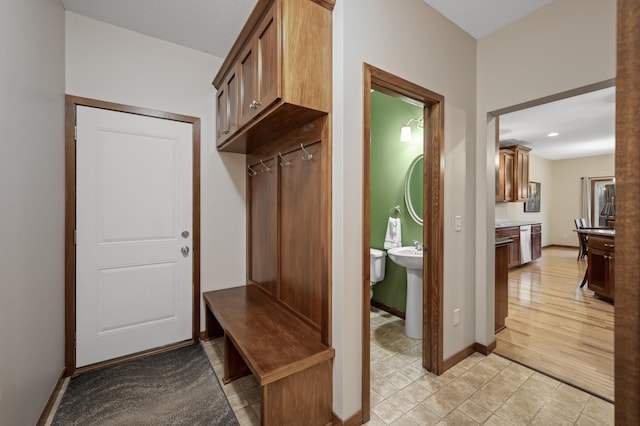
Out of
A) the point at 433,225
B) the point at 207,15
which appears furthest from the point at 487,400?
the point at 207,15

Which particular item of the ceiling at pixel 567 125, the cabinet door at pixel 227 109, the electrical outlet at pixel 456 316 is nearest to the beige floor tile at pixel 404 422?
the electrical outlet at pixel 456 316

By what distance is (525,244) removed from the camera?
5.51 meters

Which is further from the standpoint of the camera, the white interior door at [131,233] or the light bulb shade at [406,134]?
the light bulb shade at [406,134]

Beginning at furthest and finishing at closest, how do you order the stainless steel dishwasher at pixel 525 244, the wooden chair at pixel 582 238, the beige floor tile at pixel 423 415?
the stainless steel dishwasher at pixel 525 244 → the wooden chair at pixel 582 238 → the beige floor tile at pixel 423 415

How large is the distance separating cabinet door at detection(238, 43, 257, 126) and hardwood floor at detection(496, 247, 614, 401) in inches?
107

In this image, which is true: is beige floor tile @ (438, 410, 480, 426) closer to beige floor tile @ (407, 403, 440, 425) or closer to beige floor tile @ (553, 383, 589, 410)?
beige floor tile @ (407, 403, 440, 425)

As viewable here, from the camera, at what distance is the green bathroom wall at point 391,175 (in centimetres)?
293

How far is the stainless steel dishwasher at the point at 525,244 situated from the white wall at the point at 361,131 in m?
4.13

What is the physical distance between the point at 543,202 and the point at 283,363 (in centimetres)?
882

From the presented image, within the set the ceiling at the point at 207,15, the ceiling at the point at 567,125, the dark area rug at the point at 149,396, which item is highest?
the ceiling at the point at 207,15

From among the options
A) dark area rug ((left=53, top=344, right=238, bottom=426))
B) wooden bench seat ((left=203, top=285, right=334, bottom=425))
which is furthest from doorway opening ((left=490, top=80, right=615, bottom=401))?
dark area rug ((left=53, top=344, right=238, bottom=426))

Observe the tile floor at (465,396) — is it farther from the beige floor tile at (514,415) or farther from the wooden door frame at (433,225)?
the wooden door frame at (433,225)

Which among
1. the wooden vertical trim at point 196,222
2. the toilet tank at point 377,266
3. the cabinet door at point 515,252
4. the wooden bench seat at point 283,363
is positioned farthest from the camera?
the cabinet door at point 515,252

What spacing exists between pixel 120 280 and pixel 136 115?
132cm
